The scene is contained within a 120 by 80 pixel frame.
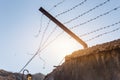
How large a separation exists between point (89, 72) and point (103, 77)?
2.75 feet

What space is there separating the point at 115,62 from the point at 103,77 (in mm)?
815

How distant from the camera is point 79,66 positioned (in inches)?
408

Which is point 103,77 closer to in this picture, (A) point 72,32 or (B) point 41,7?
(A) point 72,32

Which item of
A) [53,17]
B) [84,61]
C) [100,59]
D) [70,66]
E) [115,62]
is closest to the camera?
[115,62]

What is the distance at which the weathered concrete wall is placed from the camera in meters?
8.90

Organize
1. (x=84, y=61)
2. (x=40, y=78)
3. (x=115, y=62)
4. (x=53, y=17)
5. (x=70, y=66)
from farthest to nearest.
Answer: (x=40, y=78) < (x=53, y=17) < (x=70, y=66) < (x=84, y=61) < (x=115, y=62)

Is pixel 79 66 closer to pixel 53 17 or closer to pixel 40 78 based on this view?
pixel 53 17

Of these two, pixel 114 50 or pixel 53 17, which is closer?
pixel 114 50

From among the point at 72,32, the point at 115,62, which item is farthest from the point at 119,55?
the point at 72,32

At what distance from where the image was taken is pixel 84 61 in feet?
33.4

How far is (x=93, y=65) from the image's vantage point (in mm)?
9633

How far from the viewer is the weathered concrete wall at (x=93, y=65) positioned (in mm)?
8898

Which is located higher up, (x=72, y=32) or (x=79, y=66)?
(x=72, y=32)

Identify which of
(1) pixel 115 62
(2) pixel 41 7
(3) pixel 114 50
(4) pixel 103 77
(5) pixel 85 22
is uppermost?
(2) pixel 41 7
